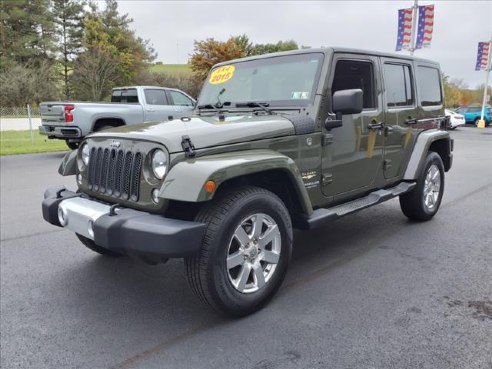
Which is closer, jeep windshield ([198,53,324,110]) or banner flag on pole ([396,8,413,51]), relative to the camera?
jeep windshield ([198,53,324,110])

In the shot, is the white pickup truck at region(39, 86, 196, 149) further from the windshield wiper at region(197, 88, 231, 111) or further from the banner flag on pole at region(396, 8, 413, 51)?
the banner flag on pole at region(396, 8, 413, 51)

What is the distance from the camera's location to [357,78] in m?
4.22

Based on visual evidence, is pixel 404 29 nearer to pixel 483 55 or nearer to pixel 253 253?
pixel 483 55

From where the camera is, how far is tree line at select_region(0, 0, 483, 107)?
106ft

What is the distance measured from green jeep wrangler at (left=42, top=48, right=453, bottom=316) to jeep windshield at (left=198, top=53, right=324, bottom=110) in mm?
12

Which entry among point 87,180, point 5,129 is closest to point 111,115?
point 87,180

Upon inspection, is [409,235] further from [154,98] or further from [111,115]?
[154,98]

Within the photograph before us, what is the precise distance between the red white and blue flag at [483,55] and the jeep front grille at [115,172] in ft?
112

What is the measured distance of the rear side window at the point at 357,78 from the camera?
390cm

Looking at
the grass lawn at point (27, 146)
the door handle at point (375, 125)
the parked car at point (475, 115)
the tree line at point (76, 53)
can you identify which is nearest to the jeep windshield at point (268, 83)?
the door handle at point (375, 125)

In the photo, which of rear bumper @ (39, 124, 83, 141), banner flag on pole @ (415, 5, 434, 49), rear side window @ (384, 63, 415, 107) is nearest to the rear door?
rear bumper @ (39, 124, 83, 141)

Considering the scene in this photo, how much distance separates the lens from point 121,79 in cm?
4241

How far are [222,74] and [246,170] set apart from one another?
201cm

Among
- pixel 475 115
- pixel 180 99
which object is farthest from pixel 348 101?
pixel 475 115
